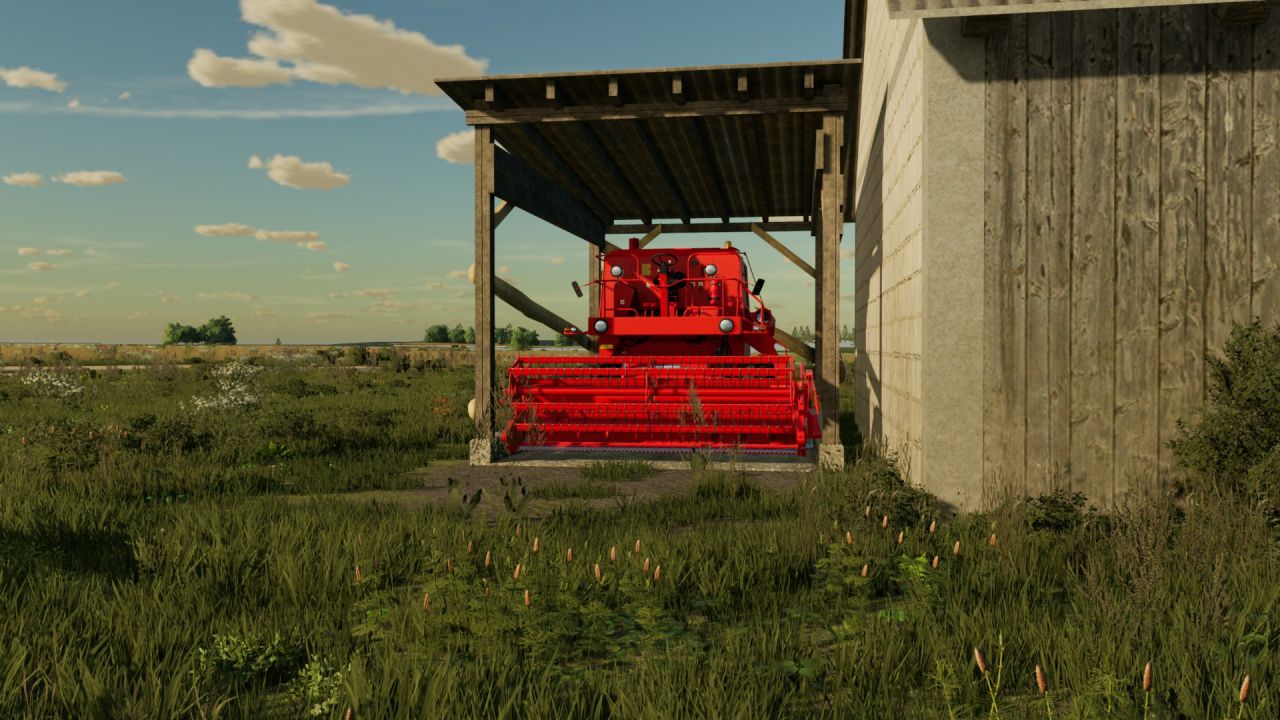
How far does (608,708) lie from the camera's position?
3.09 metres

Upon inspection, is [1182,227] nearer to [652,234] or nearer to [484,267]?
[484,267]

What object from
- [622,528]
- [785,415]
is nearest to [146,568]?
[622,528]

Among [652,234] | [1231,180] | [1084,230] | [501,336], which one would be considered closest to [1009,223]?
[1084,230]

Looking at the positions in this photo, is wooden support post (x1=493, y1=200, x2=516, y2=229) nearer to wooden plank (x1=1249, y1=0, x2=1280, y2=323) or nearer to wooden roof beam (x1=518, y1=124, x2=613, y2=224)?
wooden roof beam (x1=518, y1=124, x2=613, y2=224)

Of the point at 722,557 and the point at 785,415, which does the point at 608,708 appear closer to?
the point at 722,557

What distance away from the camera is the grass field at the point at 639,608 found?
3.05 meters

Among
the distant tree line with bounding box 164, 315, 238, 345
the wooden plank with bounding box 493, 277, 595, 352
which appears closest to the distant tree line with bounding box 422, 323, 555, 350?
the wooden plank with bounding box 493, 277, 595, 352

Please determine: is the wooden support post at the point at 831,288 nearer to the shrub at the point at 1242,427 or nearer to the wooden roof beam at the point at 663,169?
the wooden roof beam at the point at 663,169

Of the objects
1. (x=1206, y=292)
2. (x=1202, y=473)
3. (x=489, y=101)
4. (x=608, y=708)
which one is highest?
(x=489, y=101)

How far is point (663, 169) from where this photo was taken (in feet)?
46.2

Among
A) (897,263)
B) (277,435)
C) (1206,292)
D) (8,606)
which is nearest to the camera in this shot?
(8,606)

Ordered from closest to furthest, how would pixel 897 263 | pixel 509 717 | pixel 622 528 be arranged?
pixel 509 717
pixel 622 528
pixel 897 263

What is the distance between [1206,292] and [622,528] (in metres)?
4.87

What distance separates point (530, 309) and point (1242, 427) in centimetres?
853
